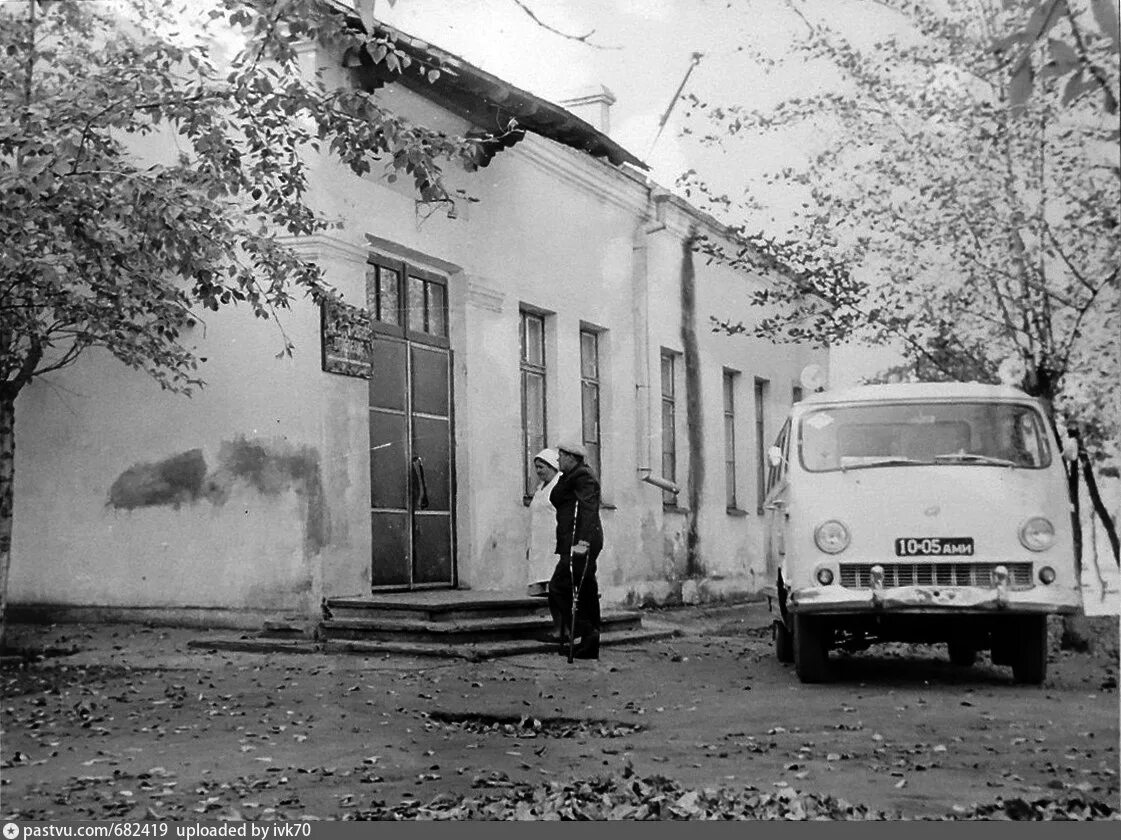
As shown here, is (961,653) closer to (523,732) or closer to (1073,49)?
(523,732)

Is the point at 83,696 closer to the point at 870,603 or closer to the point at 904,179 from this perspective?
the point at 870,603

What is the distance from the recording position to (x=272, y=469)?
390 inches

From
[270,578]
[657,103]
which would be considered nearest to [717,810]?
[657,103]

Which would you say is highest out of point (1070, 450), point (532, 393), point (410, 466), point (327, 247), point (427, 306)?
point (327, 247)

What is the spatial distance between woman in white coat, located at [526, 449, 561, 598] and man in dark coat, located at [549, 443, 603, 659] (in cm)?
17

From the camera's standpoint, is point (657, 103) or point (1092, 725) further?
point (657, 103)

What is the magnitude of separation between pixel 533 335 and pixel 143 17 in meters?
3.23

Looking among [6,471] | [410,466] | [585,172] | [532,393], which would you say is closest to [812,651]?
[532,393]

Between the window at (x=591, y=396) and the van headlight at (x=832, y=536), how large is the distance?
1.99 metres

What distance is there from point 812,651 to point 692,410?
156 centimetres

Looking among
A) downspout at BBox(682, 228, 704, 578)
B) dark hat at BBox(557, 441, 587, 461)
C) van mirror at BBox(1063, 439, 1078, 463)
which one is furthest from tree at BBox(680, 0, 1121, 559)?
dark hat at BBox(557, 441, 587, 461)

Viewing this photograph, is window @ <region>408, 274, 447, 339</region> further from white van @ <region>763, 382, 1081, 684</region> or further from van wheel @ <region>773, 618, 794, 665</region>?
white van @ <region>763, 382, 1081, 684</region>

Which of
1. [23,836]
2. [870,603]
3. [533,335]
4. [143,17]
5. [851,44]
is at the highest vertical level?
[143,17]

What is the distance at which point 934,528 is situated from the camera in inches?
296
